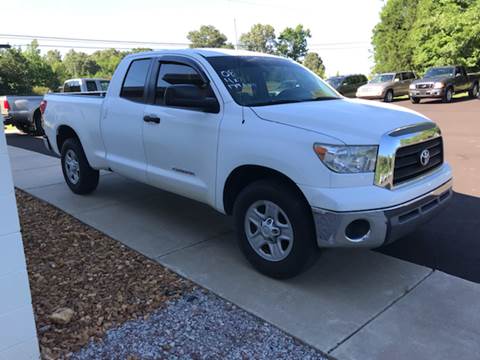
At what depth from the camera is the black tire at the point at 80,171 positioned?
20.0ft

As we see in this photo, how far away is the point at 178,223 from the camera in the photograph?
5199 millimetres

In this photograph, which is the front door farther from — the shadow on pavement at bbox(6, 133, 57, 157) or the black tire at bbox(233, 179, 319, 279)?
the shadow on pavement at bbox(6, 133, 57, 157)

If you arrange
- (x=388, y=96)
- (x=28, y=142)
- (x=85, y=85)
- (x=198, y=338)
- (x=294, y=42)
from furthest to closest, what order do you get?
(x=294, y=42)
(x=388, y=96)
(x=85, y=85)
(x=28, y=142)
(x=198, y=338)

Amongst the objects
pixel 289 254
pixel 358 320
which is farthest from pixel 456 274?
pixel 289 254

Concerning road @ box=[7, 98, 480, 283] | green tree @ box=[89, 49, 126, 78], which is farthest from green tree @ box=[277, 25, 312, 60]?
road @ box=[7, 98, 480, 283]

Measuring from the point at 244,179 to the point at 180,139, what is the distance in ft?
2.76

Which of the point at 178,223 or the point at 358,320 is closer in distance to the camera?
the point at 358,320

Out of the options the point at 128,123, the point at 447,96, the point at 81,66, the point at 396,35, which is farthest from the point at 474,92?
the point at 81,66

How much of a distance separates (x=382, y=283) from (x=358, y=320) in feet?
2.13

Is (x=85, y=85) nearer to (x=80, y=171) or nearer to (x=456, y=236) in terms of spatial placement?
(x=80, y=171)

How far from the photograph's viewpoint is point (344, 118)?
347cm

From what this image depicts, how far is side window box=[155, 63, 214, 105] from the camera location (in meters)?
4.35

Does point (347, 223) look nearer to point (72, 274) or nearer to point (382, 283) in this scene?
point (382, 283)

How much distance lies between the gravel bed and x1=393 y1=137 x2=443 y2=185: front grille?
1482mm
